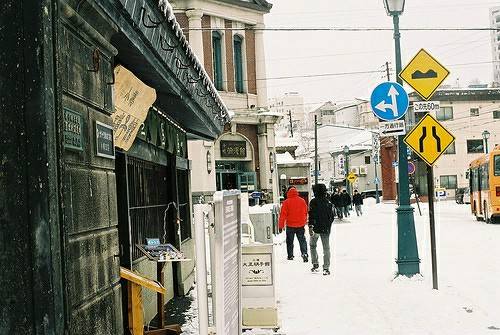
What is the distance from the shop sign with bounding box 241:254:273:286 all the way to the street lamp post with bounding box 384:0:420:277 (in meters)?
4.35

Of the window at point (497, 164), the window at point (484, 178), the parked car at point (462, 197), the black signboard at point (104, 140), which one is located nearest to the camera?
the black signboard at point (104, 140)

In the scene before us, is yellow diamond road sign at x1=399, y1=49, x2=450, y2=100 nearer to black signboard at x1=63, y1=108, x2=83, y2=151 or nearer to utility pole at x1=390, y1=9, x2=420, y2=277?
utility pole at x1=390, y1=9, x2=420, y2=277

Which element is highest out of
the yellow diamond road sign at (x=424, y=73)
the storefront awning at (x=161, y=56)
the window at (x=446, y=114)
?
the window at (x=446, y=114)

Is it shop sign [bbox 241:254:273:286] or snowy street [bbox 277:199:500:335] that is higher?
shop sign [bbox 241:254:273:286]

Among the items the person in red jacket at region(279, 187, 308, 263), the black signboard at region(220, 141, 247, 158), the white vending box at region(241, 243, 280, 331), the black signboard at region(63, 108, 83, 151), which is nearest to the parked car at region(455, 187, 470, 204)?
the black signboard at region(220, 141, 247, 158)

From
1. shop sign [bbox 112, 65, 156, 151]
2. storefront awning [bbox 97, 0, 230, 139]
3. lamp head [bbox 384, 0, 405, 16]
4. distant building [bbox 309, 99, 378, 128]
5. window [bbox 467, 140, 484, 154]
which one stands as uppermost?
distant building [bbox 309, 99, 378, 128]

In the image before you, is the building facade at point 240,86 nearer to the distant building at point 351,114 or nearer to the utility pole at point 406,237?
the utility pole at point 406,237

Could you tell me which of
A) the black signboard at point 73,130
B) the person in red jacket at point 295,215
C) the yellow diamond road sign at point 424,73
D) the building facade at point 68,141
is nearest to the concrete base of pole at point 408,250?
the yellow diamond road sign at point 424,73

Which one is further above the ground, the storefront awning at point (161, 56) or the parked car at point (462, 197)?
the storefront awning at point (161, 56)

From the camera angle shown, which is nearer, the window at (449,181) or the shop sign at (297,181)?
the shop sign at (297,181)

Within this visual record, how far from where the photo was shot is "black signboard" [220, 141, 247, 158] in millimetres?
32688

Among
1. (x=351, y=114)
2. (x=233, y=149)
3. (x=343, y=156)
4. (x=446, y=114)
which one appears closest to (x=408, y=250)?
(x=233, y=149)

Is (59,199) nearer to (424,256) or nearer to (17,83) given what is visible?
(17,83)

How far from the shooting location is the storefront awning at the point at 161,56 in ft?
15.7
